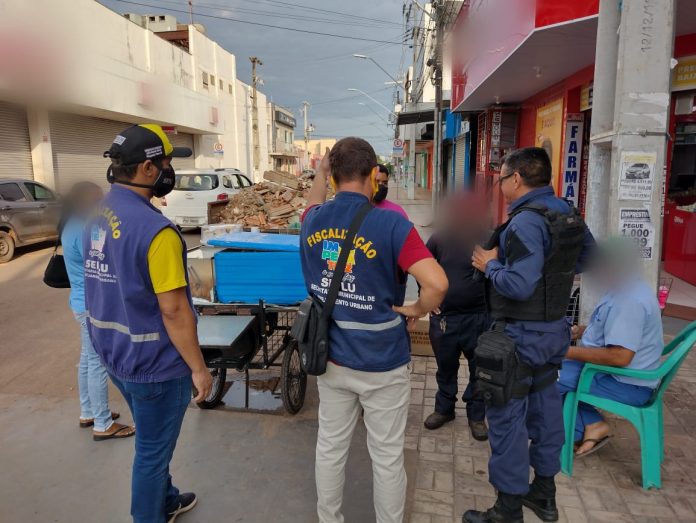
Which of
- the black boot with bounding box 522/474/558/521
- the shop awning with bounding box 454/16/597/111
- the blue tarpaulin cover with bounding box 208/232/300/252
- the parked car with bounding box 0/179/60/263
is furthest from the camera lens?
the parked car with bounding box 0/179/60/263

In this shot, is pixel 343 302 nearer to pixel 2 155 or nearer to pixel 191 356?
pixel 191 356

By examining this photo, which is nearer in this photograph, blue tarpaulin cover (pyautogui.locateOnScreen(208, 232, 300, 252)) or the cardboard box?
blue tarpaulin cover (pyautogui.locateOnScreen(208, 232, 300, 252))

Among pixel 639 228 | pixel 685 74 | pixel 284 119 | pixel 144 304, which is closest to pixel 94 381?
pixel 144 304

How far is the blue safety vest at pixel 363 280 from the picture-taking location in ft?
7.07

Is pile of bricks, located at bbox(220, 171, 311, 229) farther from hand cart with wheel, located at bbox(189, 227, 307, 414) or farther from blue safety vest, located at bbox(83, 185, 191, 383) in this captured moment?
blue safety vest, located at bbox(83, 185, 191, 383)

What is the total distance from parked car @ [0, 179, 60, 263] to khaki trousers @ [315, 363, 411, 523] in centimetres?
991

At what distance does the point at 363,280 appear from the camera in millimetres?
2184

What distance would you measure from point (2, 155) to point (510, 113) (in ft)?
47.1

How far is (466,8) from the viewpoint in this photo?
12.3m

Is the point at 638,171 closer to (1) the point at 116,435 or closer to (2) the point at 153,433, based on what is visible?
(2) the point at 153,433

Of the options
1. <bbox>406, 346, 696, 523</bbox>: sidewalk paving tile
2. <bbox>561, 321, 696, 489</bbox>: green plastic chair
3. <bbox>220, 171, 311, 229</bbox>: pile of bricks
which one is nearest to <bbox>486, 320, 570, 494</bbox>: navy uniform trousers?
<bbox>406, 346, 696, 523</bbox>: sidewalk paving tile

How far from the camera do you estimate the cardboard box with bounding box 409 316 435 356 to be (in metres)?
5.05

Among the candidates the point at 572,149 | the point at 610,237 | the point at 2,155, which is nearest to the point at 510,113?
the point at 572,149

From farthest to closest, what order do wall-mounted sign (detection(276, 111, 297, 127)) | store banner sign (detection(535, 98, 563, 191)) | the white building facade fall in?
wall-mounted sign (detection(276, 111, 297, 127)) → the white building facade → store banner sign (detection(535, 98, 563, 191))
